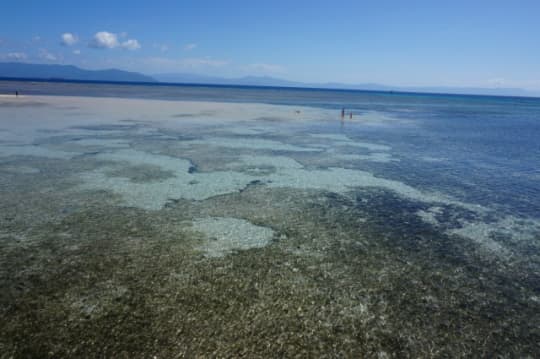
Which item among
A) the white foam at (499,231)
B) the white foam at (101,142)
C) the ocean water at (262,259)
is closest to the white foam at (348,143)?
the ocean water at (262,259)

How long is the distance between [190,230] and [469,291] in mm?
4904

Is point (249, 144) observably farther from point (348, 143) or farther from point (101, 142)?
point (101, 142)

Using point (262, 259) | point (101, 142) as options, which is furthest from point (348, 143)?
point (262, 259)

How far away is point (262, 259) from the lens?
5.61 metres

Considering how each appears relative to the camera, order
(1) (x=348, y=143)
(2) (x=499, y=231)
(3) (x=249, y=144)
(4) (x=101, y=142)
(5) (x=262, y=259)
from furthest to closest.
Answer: (1) (x=348, y=143)
(3) (x=249, y=144)
(4) (x=101, y=142)
(2) (x=499, y=231)
(5) (x=262, y=259)

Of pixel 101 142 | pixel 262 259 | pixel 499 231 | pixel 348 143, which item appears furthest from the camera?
pixel 348 143

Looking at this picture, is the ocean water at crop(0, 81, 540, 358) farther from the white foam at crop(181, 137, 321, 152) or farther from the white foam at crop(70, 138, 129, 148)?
the white foam at crop(181, 137, 321, 152)

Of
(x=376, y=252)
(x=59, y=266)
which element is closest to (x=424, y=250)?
(x=376, y=252)

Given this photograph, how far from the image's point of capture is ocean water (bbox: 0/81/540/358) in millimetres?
3883

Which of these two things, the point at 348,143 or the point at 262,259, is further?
the point at 348,143

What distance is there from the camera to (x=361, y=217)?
24.9ft

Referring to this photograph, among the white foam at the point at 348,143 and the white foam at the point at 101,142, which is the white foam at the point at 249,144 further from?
the white foam at the point at 101,142

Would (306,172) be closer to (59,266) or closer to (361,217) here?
(361,217)

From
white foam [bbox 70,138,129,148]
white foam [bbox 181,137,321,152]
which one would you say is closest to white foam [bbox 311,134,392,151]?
white foam [bbox 181,137,321,152]
